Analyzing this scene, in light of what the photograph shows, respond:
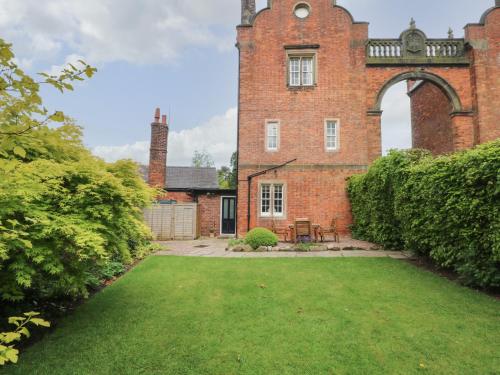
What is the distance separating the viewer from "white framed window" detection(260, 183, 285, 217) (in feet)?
45.2

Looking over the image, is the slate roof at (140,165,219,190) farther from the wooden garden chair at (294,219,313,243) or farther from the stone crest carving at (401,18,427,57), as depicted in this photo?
the stone crest carving at (401,18,427,57)

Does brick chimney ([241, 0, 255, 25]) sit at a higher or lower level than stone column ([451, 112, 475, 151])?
higher

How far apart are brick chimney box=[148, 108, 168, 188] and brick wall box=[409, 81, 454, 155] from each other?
1507 centimetres

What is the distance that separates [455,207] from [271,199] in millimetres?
8973

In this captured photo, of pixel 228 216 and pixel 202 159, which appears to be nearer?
pixel 228 216

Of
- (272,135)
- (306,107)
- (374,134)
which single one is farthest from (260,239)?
(374,134)

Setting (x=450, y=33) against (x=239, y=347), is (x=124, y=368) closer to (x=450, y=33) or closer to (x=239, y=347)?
(x=239, y=347)

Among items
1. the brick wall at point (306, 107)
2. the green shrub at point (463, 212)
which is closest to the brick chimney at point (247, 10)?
the brick wall at point (306, 107)

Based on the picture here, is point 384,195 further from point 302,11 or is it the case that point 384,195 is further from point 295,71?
point 302,11

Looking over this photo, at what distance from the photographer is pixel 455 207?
5.30 meters

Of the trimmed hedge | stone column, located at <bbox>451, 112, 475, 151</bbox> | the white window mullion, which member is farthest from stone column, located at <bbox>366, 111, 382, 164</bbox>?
the trimmed hedge

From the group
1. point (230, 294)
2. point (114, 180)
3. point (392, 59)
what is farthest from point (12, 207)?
point (392, 59)

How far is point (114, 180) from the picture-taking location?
12.5 feet

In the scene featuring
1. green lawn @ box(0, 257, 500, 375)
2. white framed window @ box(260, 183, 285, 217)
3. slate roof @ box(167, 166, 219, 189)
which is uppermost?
slate roof @ box(167, 166, 219, 189)
